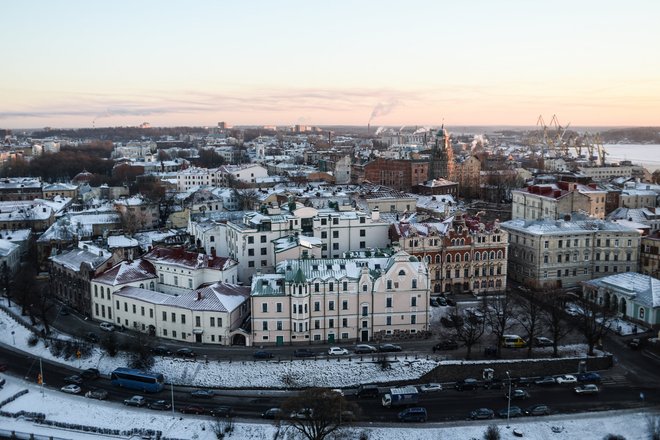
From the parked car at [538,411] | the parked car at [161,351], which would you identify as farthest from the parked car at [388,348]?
the parked car at [161,351]

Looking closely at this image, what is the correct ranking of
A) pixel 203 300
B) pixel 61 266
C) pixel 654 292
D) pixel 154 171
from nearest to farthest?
pixel 203 300 < pixel 654 292 < pixel 61 266 < pixel 154 171

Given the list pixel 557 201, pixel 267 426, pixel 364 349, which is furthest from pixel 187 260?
pixel 557 201

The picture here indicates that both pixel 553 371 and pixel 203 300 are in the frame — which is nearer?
pixel 553 371

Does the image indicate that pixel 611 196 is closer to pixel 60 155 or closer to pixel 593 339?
pixel 593 339

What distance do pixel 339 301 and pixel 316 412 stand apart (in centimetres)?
1270

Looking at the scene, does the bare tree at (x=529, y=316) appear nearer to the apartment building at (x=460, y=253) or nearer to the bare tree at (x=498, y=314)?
the bare tree at (x=498, y=314)

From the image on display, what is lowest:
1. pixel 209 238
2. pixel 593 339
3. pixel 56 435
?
pixel 56 435

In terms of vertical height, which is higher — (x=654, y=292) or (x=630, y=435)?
(x=654, y=292)

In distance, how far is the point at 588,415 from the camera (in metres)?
32.3

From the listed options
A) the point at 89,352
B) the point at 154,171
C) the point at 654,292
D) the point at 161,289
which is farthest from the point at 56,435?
the point at 154,171

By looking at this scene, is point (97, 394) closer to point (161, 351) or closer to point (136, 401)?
point (136, 401)

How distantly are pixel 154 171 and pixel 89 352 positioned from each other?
87.5m

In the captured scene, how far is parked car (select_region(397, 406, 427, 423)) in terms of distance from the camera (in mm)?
31706

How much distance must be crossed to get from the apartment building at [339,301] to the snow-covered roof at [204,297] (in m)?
2.11
